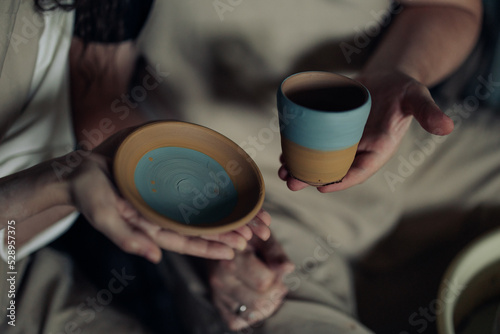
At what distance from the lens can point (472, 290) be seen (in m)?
0.49

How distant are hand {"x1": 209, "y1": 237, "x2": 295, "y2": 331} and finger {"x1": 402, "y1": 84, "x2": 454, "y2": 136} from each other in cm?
23

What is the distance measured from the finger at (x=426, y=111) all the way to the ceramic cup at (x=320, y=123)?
7 cm

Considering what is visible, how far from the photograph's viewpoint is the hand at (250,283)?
1.49ft

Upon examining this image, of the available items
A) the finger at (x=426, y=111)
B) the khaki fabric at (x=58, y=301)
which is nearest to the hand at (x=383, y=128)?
the finger at (x=426, y=111)

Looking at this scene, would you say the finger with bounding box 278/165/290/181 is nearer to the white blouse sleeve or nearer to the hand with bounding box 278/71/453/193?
the hand with bounding box 278/71/453/193

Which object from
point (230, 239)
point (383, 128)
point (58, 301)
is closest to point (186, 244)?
point (230, 239)

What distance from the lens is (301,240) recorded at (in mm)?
552

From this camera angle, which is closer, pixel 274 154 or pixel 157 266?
pixel 157 266

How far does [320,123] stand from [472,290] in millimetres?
292

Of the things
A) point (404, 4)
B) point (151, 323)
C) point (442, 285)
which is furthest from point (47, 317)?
point (404, 4)

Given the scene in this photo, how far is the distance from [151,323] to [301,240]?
22cm

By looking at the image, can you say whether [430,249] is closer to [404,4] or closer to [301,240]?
[301,240]

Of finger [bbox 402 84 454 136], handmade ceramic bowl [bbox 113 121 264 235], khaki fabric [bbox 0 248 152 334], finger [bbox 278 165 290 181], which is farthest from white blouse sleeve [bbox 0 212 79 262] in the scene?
finger [bbox 402 84 454 136]

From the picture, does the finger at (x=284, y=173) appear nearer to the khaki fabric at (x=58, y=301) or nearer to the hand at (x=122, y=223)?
the hand at (x=122, y=223)
